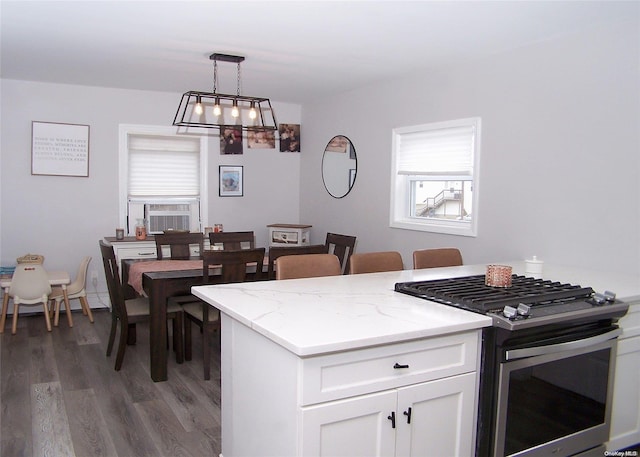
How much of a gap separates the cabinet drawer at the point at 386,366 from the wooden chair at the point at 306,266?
3.89 ft

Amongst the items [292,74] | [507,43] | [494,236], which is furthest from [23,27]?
[494,236]

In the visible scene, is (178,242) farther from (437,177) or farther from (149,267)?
(437,177)

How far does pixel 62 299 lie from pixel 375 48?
3744 mm

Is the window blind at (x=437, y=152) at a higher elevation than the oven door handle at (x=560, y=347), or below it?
higher

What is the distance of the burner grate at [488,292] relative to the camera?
216 centimetres

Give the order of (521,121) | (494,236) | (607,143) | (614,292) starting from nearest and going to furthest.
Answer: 1. (614,292)
2. (607,143)
3. (521,121)
4. (494,236)

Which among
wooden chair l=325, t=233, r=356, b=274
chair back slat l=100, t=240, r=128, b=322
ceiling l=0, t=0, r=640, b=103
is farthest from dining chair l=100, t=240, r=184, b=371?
ceiling l=0, t=0, r=640, b=103

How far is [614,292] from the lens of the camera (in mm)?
2535

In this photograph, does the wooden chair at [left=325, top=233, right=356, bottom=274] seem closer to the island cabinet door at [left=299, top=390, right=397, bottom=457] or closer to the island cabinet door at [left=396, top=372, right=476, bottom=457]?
the island cabinet door at [left=396, top=372, right=476, bottom=457]

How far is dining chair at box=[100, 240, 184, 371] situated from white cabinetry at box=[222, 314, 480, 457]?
195 centimetres

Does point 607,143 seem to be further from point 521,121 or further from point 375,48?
point 375,48

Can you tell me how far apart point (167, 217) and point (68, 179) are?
3.58 feet

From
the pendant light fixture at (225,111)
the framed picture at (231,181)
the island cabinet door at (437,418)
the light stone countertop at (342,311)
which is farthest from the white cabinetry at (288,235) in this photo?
the island cabinet door at (437,418)

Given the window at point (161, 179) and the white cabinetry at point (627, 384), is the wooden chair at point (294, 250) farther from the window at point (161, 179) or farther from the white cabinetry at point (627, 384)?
the window at point (161, 179)
